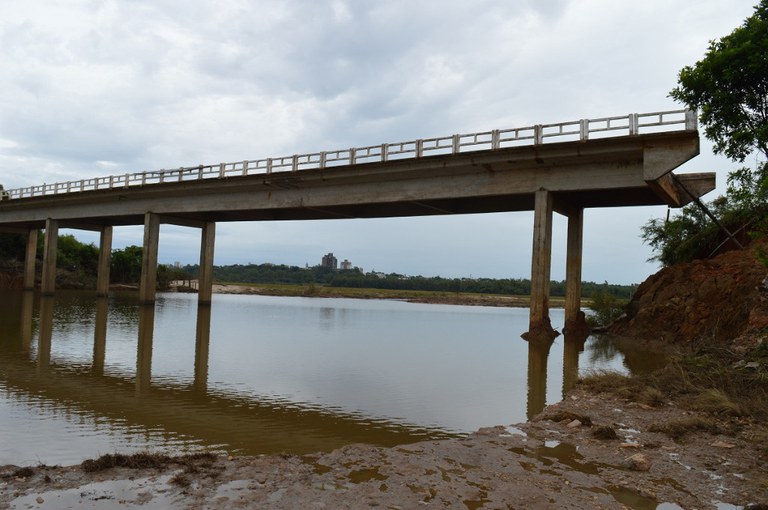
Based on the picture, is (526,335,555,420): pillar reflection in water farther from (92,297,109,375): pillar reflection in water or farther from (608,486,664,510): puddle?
(92,297,109,375): pillar reflection in water

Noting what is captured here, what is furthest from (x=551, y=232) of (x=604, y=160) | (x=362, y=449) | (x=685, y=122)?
(x=362, y=449)

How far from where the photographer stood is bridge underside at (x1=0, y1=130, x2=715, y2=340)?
2473 cm

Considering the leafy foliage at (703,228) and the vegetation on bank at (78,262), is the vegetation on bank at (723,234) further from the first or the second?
the vegetation on bank at (78,262)

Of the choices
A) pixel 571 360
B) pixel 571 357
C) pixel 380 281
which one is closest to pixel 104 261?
pixel 571 357

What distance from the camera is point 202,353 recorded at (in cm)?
1778

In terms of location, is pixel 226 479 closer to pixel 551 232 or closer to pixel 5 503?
pixel 5 503

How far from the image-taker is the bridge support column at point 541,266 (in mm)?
26141

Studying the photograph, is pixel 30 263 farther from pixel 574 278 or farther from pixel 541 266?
pixel 574 278

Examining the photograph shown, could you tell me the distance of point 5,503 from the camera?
5.09 m

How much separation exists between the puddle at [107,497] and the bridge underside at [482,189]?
74.5 ft

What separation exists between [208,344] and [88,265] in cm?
7081

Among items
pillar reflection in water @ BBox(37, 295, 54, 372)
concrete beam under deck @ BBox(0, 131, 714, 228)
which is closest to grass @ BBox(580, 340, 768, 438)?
concrete beam under deck @ BBox(0, 131, 714, 228)

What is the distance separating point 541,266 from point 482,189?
5.21m

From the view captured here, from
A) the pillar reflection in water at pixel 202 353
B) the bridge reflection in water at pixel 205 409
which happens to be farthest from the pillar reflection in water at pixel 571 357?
the pillar reflection in water at pixel 202 353
